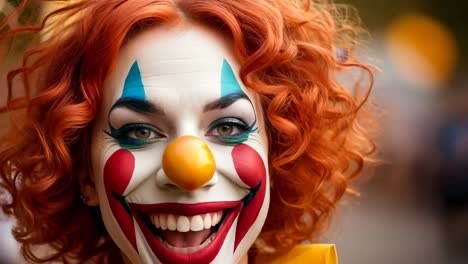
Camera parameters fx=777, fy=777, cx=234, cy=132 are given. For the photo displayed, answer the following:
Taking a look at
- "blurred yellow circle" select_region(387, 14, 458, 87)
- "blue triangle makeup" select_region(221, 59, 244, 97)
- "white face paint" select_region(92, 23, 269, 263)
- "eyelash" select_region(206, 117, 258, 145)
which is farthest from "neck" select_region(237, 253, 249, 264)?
"blurred yellow circle" select_region(387, 14, 458, 87)

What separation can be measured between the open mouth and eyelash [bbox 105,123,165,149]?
157 mm

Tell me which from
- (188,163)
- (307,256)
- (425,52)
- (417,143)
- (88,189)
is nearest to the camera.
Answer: (188,163)

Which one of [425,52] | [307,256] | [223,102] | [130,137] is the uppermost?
[223,102]

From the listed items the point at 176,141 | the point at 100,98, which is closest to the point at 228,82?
the point at 176,141

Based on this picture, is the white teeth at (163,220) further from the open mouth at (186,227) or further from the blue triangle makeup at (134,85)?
the blue triangle makeup at (134,85)

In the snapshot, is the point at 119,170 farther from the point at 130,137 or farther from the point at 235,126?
the point at 235,126

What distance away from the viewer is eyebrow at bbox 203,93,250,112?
195cm

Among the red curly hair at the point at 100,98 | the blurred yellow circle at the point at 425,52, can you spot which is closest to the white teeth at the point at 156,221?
the red curly hair at the point at 100,98

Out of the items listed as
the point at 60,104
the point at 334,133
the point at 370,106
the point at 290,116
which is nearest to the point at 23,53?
the point at 60,104

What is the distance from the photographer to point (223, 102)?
1974 mm

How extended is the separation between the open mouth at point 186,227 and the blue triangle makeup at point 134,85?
0.91ft

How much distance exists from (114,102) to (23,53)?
18.5 inches

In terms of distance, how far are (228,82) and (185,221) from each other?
14.5 inches

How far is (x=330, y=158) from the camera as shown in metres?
2.35
